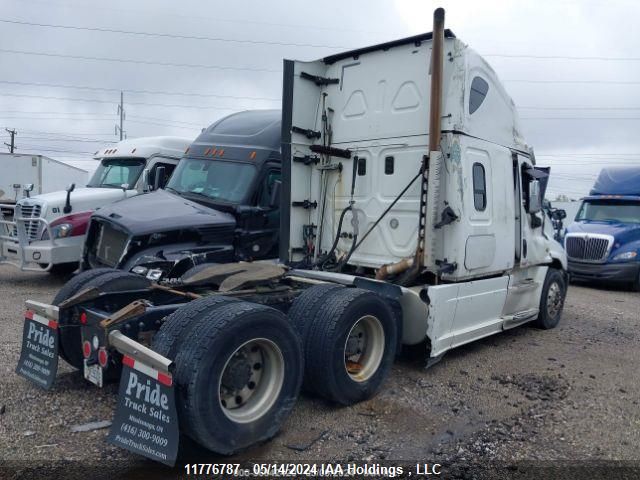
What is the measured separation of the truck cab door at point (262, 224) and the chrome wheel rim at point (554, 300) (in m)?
3.93

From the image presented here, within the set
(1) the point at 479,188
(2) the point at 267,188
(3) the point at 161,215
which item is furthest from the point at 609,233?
(3) the point at 161,215

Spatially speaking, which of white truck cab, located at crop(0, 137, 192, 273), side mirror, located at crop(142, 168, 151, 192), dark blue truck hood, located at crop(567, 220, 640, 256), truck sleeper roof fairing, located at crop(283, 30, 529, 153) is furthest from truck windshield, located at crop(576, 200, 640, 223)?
side mirror, located at crop(142, 168, 151, 192)

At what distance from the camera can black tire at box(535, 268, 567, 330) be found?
7.52m

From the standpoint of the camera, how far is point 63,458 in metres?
3.48

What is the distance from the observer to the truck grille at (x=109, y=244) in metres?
6.91

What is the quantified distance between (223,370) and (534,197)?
501 cm

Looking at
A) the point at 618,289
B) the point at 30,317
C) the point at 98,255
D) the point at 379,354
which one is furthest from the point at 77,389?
the point at 618,289

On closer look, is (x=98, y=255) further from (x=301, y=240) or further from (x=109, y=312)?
(x=109, y=312)

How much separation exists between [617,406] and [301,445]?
2.94 metres

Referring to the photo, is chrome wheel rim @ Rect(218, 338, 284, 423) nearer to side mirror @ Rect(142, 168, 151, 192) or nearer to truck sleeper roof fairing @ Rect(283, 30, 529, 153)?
truck sleeper roof fairing @ Rect(283, 30, 529, 153)

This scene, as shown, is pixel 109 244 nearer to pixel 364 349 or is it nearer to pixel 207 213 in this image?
pixel 207 213

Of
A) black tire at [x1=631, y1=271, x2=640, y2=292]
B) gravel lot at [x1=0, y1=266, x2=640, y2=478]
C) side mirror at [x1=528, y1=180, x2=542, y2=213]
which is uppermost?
side mirror at [x1=528, y1=180, x2=542, y2=213]

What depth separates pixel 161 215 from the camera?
276 inches

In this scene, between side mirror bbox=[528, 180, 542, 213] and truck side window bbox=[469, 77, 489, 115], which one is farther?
side mirror bbox=[528, 180, 542, 213]
